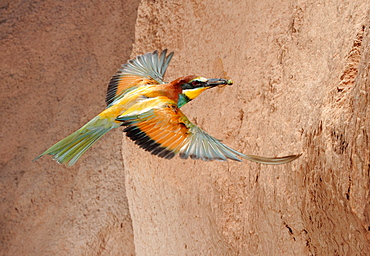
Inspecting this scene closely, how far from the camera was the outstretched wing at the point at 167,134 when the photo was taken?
3.18 ft

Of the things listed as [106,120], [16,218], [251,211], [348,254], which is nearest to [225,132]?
[251,211]

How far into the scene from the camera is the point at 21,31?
6.87ft

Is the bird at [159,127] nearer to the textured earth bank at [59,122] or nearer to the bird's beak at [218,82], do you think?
the bird's beak at [218,82]

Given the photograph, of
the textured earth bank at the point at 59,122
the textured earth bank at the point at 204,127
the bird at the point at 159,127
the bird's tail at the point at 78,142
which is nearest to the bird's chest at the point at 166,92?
the bird at the point at 159,127

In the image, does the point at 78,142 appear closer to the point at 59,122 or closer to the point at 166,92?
the point at 166,92

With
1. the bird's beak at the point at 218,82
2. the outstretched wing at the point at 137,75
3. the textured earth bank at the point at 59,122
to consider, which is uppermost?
the bird's beak at the point at 218,82

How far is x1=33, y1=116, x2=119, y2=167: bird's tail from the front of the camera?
3.44 feet

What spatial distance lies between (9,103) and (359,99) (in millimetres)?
1733

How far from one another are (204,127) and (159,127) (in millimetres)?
551

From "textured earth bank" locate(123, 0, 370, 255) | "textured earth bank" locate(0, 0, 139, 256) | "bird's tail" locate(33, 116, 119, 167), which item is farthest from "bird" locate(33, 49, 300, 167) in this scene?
"textured earth bank" locate(0, 0, 139, 256)

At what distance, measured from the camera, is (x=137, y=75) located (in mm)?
1325

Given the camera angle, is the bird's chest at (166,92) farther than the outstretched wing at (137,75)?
No

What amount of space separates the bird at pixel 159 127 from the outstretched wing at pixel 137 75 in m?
0.08

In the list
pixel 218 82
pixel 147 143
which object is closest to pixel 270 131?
pixel 218 82
